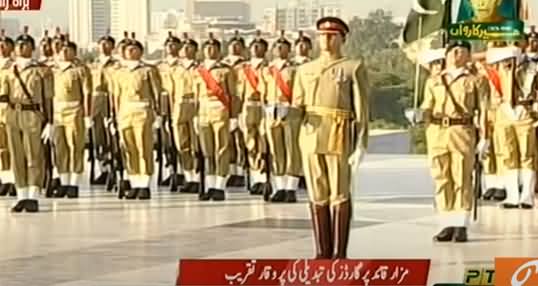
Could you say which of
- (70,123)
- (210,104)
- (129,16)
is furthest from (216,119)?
(129,16)

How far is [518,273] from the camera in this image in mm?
8195

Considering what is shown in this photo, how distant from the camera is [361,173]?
27.8ft

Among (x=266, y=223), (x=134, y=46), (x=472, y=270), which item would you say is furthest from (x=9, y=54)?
(x=472, y=270)

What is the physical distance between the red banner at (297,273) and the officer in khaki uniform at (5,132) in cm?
183

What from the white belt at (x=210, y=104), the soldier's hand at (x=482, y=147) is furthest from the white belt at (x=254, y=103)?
the soldier's hand at (x=482, y=147)

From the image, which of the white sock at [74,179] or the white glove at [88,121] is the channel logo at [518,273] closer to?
the white sock at [74,179]

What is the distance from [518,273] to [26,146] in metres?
3.32

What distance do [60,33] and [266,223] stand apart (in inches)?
64.3

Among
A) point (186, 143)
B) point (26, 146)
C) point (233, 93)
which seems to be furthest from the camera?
point (186, 143)

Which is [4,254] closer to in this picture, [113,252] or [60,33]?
[113,252]

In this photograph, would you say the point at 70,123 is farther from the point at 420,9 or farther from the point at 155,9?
the point at 420,9

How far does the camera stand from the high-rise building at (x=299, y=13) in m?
8.32

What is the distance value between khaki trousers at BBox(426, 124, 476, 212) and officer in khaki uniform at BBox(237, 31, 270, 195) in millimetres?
1318

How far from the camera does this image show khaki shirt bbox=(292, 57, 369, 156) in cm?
819
